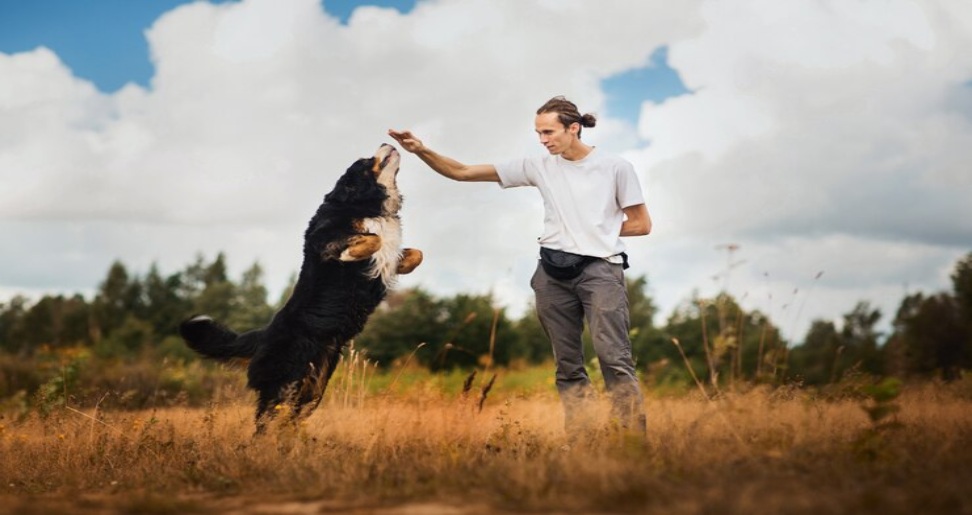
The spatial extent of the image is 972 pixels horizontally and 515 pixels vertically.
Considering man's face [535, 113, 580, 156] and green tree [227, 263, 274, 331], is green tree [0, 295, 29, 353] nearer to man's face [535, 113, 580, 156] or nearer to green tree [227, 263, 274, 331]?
green tree [227, 263, 274, 331]

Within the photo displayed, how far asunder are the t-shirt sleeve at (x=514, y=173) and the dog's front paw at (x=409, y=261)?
2.73 feet

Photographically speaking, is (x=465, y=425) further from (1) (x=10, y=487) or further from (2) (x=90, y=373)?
(2) (x=90, y=373)

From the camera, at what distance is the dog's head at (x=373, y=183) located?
20.1 feet

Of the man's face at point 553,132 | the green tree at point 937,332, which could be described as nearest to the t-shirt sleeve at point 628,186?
the man's face at point 553,132

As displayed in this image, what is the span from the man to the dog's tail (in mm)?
2125

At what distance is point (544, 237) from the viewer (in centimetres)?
561

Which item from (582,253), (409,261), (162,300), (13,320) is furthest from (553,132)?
(13,320)

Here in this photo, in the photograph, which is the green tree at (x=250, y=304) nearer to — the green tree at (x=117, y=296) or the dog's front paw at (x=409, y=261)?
the green tree at (x=117, y=296)

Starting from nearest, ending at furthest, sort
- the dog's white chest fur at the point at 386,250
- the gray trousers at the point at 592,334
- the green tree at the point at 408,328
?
the gray trousers at the point at 592,334 → the dog's white chest fur at the point at 386,250 → the green tree at the point at 408,328

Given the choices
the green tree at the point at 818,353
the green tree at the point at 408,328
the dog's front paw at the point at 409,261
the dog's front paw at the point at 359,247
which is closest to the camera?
the dog's front paw at the point at 359,247

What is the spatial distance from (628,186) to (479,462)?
2037 millimetres

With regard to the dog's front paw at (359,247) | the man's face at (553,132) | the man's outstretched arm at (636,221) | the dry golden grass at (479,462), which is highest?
the man's face at (553,132)

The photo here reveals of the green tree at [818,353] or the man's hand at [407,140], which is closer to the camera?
the man's hand at [407,140]

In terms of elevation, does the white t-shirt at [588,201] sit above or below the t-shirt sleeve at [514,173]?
below
